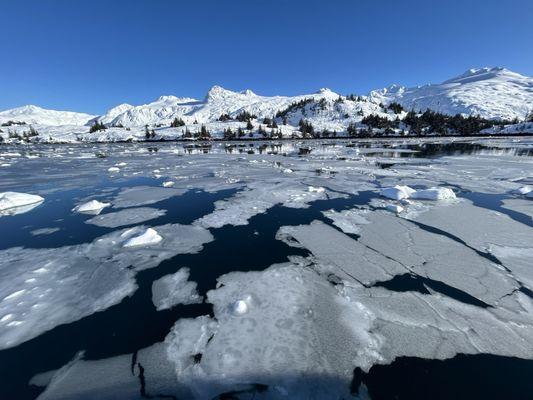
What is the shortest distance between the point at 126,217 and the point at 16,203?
482 cm

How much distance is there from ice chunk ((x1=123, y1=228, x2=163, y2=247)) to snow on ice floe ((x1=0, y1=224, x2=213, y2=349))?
0.06 meters

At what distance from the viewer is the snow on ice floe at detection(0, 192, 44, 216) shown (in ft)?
28.0

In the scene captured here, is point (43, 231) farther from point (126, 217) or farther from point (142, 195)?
point (142, 195)

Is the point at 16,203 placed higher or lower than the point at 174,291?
higher

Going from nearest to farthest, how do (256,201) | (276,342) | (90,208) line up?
(276,342) < (90,208) < (256,201)

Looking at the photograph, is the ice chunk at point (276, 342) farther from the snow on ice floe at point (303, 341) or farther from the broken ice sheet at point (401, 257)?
the broken ice sheet at point (401, 257)

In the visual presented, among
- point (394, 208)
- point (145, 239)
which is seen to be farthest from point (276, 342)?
point (394, 208)

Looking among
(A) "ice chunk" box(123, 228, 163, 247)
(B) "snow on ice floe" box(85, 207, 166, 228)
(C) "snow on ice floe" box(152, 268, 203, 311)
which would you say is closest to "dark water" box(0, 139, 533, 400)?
(C) "snow on ice floe" box(152, 268, 203, 311)

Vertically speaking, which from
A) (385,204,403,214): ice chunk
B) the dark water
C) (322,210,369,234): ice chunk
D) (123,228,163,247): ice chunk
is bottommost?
the dark water

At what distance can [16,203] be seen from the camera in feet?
29.6

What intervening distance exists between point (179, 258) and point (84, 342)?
2.16 metres

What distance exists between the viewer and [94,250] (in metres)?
5.45

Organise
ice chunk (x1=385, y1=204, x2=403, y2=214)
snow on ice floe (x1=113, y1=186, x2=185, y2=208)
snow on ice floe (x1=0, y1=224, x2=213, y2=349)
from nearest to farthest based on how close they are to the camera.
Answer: snow on ice floe (x1=0, y1=224, x2=213, y2=349)
ice chunk (x1=385, y1=204, x2=403, y2=214)
snow on ice floe (x1=113, y1=186, x2=185, y2=208)

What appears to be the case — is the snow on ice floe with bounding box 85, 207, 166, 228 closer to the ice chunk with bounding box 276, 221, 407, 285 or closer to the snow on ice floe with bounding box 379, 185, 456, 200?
the ice chunk with bounding box 276, 221, 407, 285
